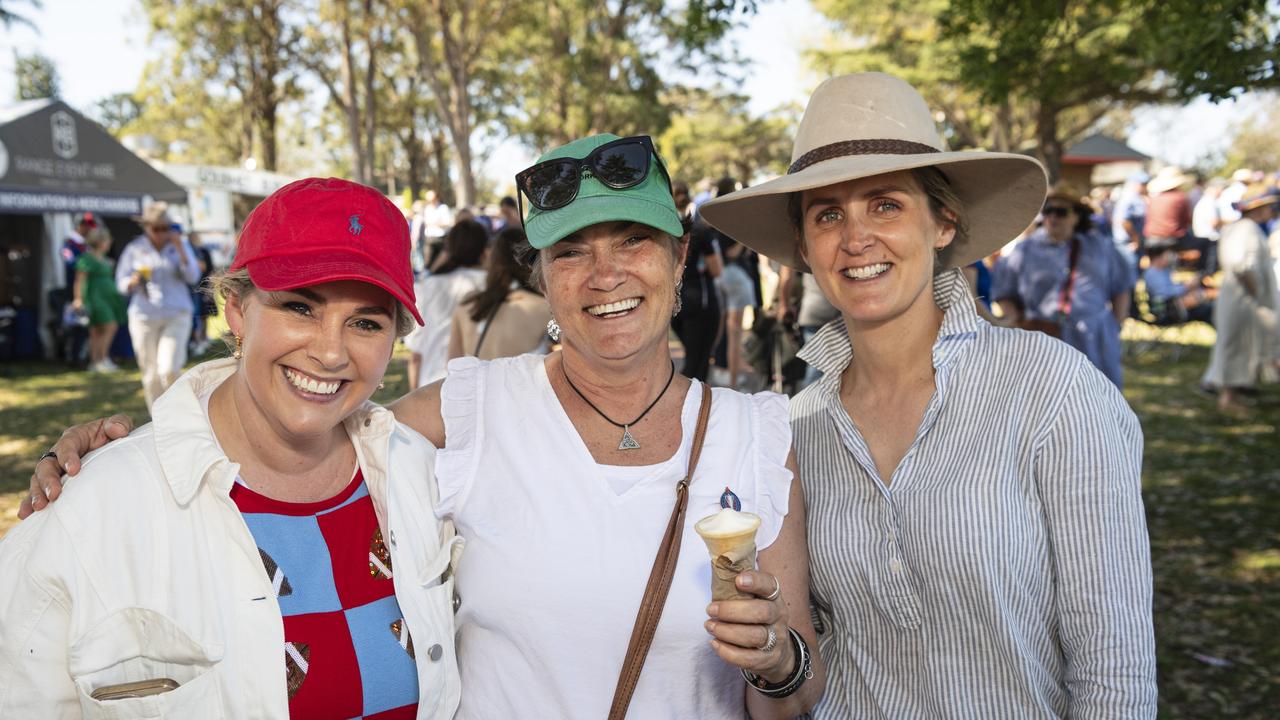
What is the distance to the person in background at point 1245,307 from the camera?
9984mm

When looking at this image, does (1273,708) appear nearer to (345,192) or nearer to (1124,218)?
(345,192)

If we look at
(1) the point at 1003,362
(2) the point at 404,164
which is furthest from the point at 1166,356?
(2) the point at 404,164

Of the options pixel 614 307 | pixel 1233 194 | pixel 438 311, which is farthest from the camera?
pixel 1233 194

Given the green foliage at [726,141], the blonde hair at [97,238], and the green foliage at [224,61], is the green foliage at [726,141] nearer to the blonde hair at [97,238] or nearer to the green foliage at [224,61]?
the green foliage at [224,61]

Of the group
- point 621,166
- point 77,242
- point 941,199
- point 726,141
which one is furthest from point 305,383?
point 726,141

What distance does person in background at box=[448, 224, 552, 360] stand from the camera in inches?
233

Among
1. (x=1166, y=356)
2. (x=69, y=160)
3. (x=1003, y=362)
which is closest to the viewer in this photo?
(x=1003, y=362)

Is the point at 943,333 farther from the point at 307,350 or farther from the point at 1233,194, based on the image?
the point at 1233,194

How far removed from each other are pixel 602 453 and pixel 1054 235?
22.6 feet

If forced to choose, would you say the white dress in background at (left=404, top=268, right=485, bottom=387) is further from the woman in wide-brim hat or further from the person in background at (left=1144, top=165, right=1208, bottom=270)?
the person in background at (left=1144, top=165, right=1208, bottom=270)

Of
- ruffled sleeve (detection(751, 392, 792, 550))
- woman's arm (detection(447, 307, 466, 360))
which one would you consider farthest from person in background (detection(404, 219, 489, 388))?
ruffled sleeve (detection(751, 392, 792, 550))

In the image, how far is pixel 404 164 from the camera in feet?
192

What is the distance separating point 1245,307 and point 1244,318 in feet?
0.52

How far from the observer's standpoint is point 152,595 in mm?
1896
